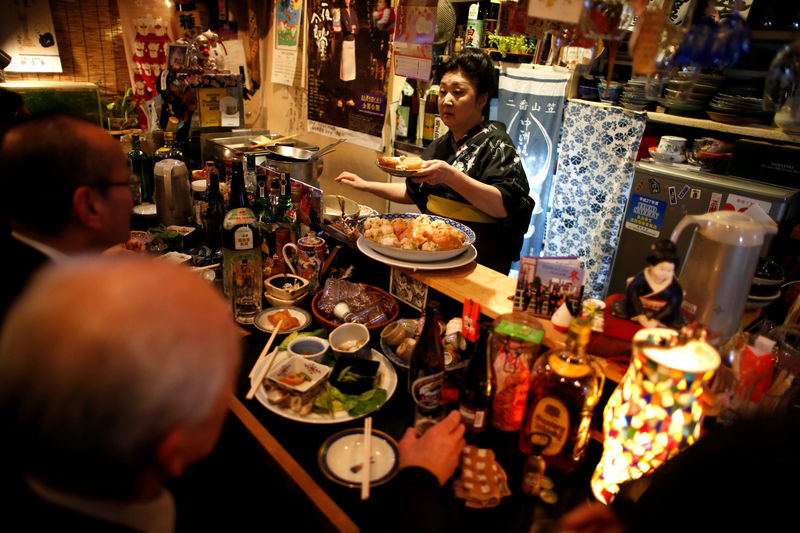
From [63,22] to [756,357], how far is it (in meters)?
6.13

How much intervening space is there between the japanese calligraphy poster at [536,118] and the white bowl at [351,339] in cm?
297

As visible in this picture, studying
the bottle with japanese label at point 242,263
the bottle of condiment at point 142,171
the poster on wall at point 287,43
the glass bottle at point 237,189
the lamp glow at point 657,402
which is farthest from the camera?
the poster on wall at point 287,43

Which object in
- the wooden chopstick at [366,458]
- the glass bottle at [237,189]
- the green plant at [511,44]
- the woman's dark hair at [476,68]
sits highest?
the green plant at [511,44]

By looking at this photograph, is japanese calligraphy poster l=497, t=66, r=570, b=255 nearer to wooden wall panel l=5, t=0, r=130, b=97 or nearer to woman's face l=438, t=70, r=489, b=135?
woman's face l=438, t=70, r=489, b=135

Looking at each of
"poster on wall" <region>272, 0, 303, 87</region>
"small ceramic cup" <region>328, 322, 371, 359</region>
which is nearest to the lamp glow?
"small ceramic cup" <region>328, 322, 371, 359</region>

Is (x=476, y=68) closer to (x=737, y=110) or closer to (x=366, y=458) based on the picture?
(x=737, y=110)

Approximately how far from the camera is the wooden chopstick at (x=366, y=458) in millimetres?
1022

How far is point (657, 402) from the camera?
918 millimetres

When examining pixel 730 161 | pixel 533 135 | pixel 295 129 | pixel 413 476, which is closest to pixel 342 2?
pixel 295 129

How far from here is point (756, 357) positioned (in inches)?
41.9

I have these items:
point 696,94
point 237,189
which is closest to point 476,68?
point 237,189

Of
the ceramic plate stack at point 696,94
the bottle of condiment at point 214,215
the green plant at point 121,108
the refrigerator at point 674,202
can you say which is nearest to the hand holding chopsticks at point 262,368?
the bottle of condiment at point 214,215

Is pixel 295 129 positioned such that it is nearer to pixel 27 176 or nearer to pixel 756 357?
pixel 27 176

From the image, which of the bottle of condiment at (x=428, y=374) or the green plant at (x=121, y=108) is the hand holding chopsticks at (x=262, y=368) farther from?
the green plant at (x=121, y=108)
